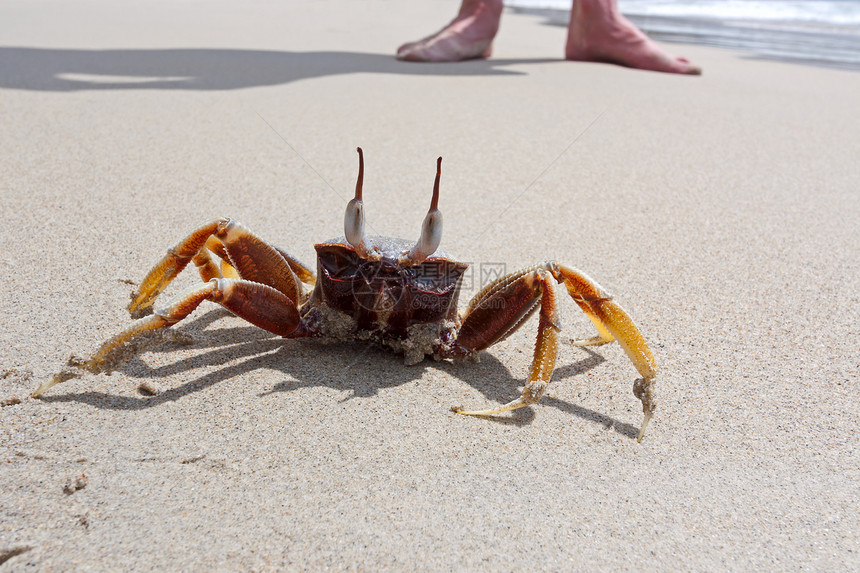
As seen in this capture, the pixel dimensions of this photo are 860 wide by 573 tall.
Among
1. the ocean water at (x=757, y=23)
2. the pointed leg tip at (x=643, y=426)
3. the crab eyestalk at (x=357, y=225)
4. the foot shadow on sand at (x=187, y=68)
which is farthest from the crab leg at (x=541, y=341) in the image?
the ocean water at (x=757, y=23)

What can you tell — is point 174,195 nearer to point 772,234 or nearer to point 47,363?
point 47,363

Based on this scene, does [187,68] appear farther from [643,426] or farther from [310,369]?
[643,426]

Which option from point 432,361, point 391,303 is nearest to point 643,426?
point 432,361

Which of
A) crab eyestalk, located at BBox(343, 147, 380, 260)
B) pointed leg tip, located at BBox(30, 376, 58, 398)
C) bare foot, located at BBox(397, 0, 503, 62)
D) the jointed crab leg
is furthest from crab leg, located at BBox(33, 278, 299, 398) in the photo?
bare foot, located at BBox(397, 0, 503, 62)

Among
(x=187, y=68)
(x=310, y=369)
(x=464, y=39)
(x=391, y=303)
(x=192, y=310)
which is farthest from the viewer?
(x=464, y=39)

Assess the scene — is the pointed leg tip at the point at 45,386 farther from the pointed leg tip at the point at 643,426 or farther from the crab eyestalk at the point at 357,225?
the pointed leg tip at the point at 643,426

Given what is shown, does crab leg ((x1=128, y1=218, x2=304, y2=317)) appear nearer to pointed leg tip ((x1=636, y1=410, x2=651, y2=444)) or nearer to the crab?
the crab

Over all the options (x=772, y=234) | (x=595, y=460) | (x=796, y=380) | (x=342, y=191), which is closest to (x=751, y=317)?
(x=796, y=380)
